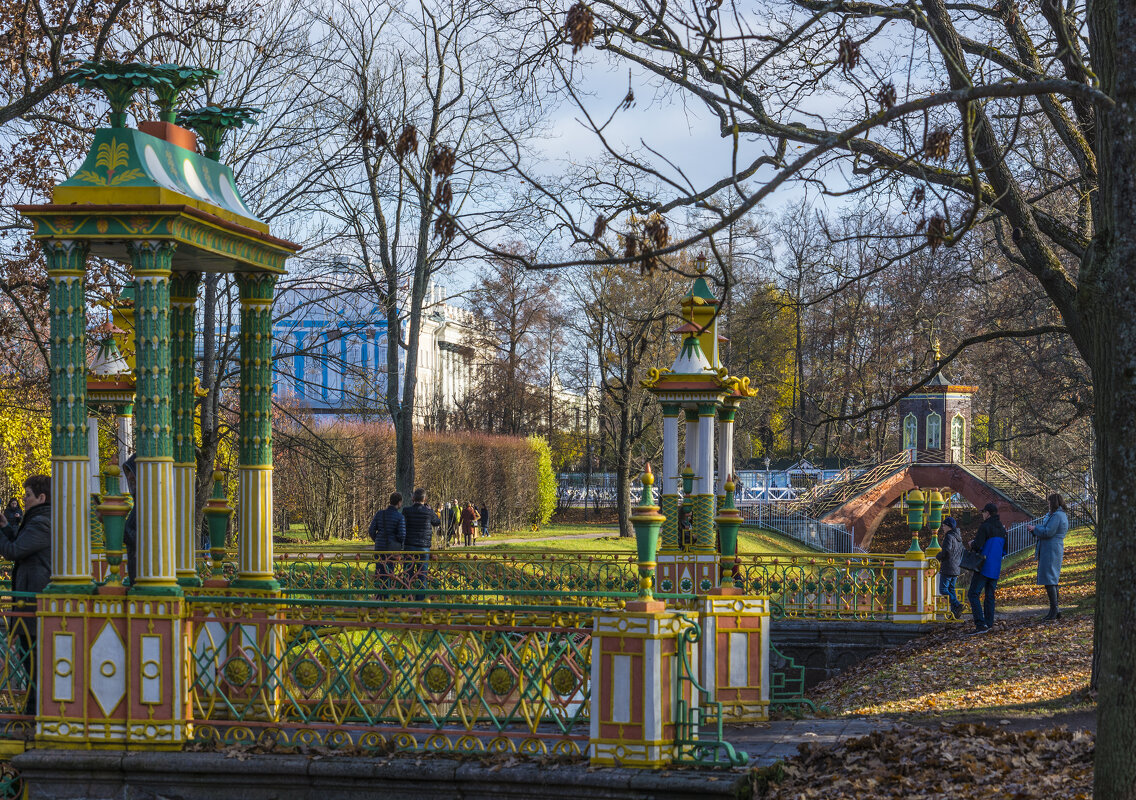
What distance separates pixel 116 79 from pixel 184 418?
101 inches

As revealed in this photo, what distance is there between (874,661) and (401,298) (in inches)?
478

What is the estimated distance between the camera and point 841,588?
52.4 ft

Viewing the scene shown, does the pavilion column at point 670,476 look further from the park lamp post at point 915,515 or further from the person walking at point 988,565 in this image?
the person walking at point 988,565

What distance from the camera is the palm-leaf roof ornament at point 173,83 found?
800 centimetres

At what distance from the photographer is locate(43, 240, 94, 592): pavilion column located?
7.43 metres

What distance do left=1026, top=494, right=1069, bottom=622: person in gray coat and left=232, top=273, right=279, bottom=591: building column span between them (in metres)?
10.1

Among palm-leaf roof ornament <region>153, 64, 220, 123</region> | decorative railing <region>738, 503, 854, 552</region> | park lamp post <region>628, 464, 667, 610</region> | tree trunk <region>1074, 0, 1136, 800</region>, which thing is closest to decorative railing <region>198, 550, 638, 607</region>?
palm-leaf roof ornament <region>153, 64, 220, 123</region>

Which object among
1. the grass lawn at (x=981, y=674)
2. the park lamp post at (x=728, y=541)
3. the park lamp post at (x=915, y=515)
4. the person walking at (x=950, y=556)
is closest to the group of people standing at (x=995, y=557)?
the grass lawn at (x=981, y=674)

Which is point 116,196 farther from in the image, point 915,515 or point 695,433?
point 915,515

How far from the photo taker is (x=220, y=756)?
7172mm

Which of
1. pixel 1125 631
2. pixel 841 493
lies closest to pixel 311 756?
pixel 1125 631

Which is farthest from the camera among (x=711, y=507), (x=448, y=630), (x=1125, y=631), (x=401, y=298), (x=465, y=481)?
(x=465, y=481)

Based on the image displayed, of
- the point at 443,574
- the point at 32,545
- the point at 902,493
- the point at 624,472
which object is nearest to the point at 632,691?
the point at 32,545

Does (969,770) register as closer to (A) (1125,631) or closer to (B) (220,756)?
(A) (1125,631)
